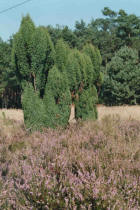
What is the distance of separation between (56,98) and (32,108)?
0.85 m

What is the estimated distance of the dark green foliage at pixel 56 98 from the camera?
7555 millimetres

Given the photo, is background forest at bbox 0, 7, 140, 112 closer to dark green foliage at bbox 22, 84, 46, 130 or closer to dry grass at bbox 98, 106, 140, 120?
dark green foliage at bbox 22, 84, 46, 130

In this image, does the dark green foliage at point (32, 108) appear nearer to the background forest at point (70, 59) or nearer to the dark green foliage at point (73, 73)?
the background forest at point (70, 59)

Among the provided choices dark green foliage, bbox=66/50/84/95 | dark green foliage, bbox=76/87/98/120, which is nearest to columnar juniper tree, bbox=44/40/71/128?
dark green foliage, bbox=66/50/84/95

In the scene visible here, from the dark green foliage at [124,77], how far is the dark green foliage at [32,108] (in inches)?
788

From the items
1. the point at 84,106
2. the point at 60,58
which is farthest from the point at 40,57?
the point at 84,106

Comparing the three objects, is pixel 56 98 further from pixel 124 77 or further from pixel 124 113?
pixel 124 77

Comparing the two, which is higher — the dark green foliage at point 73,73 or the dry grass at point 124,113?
the dark green foliage at point 73,73

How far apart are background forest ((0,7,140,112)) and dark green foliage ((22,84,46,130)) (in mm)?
279

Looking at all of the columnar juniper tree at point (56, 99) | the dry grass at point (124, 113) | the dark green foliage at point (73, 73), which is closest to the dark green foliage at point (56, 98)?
the columnar juniper tree at point (56, 99)

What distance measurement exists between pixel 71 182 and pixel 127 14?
37.2 metres

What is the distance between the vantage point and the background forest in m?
7.45

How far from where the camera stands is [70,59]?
9789 mm

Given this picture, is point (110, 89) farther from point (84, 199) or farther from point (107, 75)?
point (84, 199)
